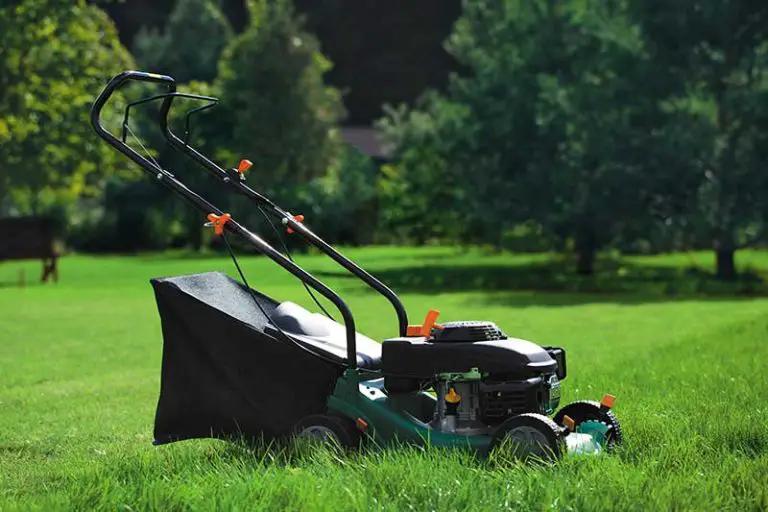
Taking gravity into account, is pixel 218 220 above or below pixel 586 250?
above

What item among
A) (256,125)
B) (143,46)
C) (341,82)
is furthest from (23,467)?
(341,82)

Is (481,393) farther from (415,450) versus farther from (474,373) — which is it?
(415,450)

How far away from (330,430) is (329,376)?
298 mm

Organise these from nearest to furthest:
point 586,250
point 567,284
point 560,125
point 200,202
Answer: point 200,202
point 567,284
point 560,125
point 586,250

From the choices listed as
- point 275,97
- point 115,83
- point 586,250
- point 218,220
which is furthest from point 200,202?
point 275,97

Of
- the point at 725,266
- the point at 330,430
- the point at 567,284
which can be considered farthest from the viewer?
the point at 567,284

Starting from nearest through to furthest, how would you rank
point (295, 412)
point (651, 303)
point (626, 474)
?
1. point (626, 474)
2. point (295, 412)
3. point (651, 303)

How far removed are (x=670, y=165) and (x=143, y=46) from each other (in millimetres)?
Result: 34168

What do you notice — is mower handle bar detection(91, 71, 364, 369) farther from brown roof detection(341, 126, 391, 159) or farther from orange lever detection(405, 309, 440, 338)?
brown roof detection(341, 126, 391, 159)

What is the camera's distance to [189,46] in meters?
53.8

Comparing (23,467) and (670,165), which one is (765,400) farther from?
(670,165)

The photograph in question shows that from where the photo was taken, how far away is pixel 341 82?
64.9 meters

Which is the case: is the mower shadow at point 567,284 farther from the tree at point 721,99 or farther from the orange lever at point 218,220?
the orange lever at point 218,220

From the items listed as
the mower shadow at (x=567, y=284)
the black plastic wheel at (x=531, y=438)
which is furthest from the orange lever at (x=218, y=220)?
the mower shadow at (x=567, y=284)
